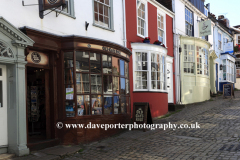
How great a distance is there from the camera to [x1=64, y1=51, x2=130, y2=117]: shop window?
308 inches

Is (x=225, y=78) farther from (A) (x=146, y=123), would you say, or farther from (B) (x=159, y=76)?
(A) (x=146, y=123)

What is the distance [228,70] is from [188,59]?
10636mm

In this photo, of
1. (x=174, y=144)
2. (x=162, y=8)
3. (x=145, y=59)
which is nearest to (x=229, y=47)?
(x=162, y=8)

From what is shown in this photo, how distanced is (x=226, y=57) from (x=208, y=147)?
20.1m

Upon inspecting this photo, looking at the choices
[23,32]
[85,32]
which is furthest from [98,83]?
[23,32]

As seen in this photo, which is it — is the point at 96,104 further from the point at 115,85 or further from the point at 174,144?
the point at 174,144

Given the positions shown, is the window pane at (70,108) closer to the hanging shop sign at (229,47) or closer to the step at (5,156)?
the step at (5,156)

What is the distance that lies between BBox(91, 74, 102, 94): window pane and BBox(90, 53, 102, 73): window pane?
19 cm

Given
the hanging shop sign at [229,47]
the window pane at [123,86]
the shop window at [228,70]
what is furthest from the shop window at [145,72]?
the hanging shop sign at [229,47]

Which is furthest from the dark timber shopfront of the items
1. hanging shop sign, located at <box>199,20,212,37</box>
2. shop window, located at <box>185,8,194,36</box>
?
hanging shop sign, located at <box>199,20,212,37</box>

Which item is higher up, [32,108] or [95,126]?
[32,108]

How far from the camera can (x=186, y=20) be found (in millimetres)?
17766

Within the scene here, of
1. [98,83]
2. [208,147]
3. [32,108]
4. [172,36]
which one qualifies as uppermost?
[172,36]

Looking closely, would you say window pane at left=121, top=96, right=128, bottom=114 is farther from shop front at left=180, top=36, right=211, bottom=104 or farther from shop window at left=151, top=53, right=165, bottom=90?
shop front at left=180, top=36, right=211, bottom=104
